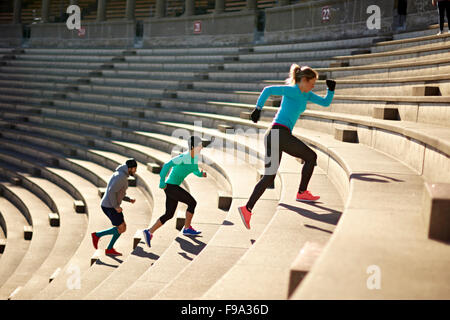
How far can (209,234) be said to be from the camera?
687 cm

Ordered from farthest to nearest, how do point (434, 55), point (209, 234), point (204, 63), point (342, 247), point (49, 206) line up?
point (204, 63), point (49, 206), point (434, 55), point (209, 234), point (342, 247)

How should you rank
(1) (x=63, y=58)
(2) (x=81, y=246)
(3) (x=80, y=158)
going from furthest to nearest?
(1) (x=63, y=58)
(3) (x=80, y=158)
(2) (x=81, y=246)

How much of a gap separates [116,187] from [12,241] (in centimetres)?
384

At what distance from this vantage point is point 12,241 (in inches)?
410

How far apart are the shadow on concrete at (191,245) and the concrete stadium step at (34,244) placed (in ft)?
10.0

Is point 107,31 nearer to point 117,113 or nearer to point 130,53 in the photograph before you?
point 130,53

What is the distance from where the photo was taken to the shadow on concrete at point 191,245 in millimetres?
6276

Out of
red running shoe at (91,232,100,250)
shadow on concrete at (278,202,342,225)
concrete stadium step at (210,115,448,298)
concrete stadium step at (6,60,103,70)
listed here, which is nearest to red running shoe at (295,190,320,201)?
shadow on concrete at (278,202,342,225)

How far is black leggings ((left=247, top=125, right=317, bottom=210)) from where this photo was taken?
5.66 m

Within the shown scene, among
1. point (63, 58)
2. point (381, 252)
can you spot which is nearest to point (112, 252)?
point (381, 252)

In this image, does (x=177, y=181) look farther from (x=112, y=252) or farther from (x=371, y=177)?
(x=371, y=177)

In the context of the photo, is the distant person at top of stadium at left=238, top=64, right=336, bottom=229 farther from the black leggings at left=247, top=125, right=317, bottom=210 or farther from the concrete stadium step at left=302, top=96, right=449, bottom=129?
the concrete stadium step at left=302, top=96, right=449, bottom=129

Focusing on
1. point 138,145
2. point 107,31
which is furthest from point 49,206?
point 107,31
